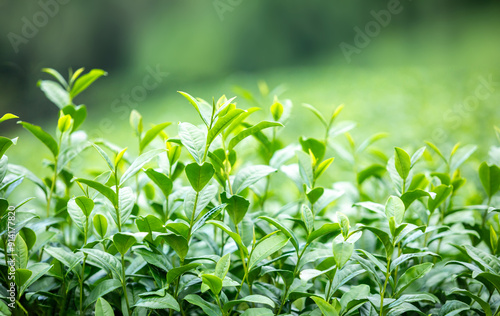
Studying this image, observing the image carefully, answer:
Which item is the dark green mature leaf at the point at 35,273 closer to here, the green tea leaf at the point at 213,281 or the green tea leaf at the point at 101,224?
the green tea leaf at the point at 101,224

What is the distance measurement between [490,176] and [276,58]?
431cm

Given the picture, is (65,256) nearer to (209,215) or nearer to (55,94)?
(209,215)

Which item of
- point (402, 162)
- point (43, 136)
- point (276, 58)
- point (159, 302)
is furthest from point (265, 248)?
point (276, 58)

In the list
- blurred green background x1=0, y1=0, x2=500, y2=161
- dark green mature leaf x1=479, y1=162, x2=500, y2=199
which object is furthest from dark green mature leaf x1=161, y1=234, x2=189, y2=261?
blurred green background x1=0, y1=0, x2=500, y2=161

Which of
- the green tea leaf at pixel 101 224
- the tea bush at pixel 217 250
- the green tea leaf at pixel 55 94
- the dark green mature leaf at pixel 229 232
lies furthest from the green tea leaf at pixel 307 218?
the green tea leaf at pixel 55 94

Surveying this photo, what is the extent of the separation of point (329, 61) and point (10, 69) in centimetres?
344

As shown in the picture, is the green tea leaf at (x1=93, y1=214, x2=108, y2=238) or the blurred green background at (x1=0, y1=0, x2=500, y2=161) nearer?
the green tea leaf at (x1=93, y1=214, x2=108, y2=238)

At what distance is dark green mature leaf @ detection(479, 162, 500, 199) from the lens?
2.63 ft

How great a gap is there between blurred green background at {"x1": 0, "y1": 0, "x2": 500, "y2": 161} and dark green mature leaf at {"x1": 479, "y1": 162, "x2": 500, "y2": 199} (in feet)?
6.45

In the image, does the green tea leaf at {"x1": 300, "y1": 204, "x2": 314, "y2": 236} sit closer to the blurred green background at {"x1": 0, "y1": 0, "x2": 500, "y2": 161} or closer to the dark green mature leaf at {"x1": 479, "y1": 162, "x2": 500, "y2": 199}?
the dark green mature leaf at {"x1": 479, "y1": 162, "x2": 500, "y2": 199}

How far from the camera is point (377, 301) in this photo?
2.09 ft

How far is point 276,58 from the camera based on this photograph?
4926 mm

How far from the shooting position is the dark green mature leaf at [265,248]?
24.4 inches

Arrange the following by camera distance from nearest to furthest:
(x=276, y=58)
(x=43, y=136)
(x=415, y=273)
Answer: (x=415, y=273), (x=43, y=136), (x=276, y=58)
